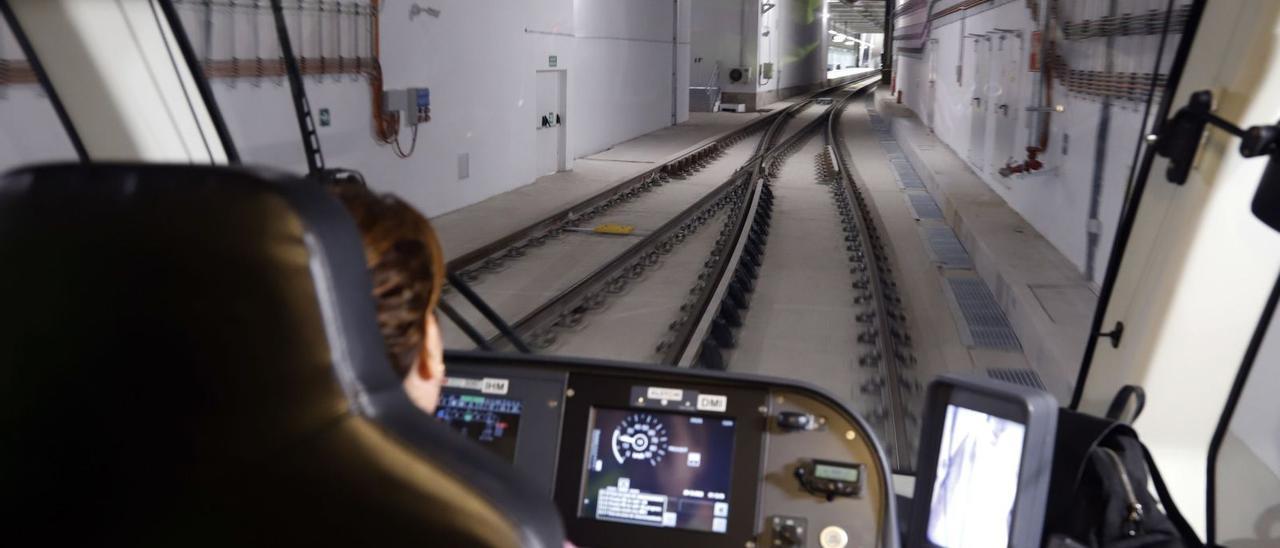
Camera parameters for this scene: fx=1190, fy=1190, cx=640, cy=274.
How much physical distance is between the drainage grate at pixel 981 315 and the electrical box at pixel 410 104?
19.8ft

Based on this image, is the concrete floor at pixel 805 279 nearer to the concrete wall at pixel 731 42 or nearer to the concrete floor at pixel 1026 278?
the concrete floor at pixel 1026 278

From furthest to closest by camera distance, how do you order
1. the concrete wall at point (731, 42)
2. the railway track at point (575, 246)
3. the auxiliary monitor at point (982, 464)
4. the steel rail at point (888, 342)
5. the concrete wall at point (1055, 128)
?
the concrete wall at point (731, 42) < the railway track at point (575, 246) < the concrete wall at point (1055, 128) < the steel rail at point (888, 342) < the auxiliary monitor at point (982, 464)

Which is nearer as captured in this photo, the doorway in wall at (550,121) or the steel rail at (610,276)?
the steel rail at (610,276)

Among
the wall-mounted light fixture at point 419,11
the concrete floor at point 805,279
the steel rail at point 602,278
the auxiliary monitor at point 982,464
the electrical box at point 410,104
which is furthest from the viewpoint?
the wall-mounted light fixture at point 419,11

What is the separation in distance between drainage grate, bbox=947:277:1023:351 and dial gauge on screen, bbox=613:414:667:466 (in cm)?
620

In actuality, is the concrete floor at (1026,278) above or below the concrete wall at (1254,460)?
below

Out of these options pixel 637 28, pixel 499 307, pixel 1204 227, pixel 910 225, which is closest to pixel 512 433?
pixel 1204 227

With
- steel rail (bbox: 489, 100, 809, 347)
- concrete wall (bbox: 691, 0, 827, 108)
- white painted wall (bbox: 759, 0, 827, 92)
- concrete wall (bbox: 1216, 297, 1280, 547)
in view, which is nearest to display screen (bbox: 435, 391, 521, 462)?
concrete wall (bbox: 1216, 297, 1280, 547)

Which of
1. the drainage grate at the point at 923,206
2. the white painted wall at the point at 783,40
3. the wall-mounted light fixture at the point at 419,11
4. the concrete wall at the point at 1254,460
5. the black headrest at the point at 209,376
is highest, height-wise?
the white painted wall at the point at 783,40

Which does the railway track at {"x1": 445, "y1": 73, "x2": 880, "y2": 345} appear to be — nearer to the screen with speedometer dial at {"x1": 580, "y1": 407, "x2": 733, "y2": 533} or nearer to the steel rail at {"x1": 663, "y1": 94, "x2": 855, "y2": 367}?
the steel rail at {"x1": 663, "y1": 94, "x2": 855, "y2": 367}

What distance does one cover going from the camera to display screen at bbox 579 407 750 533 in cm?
265

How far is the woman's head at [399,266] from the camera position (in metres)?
1.38

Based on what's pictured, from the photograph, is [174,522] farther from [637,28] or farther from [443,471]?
[637,28]

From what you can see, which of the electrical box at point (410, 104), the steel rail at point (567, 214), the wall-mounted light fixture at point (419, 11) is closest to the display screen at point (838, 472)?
the steel rail at point (567, 214)
